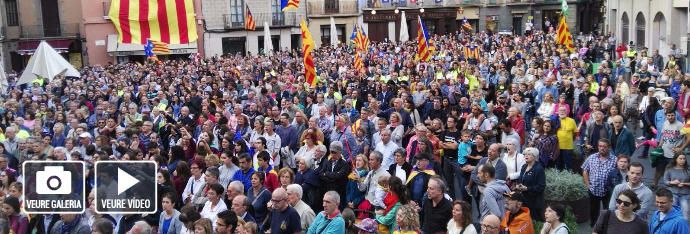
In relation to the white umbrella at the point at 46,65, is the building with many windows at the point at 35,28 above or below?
above

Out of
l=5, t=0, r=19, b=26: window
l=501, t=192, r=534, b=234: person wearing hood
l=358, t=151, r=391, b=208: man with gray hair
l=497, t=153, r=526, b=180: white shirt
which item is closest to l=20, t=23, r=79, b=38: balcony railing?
l=5, t=0, r=19, b=26: window

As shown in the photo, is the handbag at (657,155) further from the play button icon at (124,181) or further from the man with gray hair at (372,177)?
the play button icon at (124,181)

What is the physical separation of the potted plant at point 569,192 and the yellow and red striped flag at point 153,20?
25374 mm

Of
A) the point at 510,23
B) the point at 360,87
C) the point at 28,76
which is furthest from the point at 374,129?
the point at 510,23

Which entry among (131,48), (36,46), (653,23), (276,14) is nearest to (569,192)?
(653,23)

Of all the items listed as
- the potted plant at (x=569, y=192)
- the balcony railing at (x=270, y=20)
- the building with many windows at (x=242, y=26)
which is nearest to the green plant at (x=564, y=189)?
the potted plant at (x=569, y=192)

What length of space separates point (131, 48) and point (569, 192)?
32501 mm

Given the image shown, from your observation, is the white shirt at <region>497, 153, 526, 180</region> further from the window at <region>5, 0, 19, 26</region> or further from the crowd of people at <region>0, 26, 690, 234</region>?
the window at <region>5, 0, 19, 26</region>

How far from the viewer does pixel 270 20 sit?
1779 inches

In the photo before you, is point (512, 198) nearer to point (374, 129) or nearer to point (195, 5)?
point (374, 129)

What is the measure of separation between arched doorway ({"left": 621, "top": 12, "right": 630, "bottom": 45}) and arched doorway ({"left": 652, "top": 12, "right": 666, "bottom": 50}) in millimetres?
4716

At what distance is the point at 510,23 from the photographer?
175ft

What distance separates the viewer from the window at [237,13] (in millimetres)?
44188

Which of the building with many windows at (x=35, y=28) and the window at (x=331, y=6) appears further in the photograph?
the window at (x=331, y=6)
